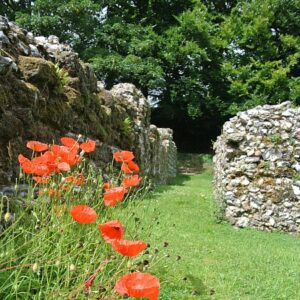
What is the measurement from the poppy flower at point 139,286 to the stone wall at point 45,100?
2041 millimetres

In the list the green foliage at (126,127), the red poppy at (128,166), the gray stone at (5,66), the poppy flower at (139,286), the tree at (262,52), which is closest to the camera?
the poppy flower at (139,286)

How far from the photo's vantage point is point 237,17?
24344 mm

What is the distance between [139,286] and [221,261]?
353cm

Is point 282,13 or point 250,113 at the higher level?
point 282,13

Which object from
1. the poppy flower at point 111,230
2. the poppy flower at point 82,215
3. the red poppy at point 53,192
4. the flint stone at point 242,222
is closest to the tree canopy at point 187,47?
the flint stone at point 242,222

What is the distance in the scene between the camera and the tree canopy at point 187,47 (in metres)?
21.7

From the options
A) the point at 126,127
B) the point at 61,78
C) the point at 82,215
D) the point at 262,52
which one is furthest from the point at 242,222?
the point at 262,52

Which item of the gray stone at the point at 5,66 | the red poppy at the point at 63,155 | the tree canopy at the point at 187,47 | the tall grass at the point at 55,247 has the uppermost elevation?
the tree canopy at the point at 187,47

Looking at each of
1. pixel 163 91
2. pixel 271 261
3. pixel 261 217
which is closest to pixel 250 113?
pixel 261 217

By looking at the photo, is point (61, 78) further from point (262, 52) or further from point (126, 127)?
point (262, 52)

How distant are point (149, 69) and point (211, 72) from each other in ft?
14.7

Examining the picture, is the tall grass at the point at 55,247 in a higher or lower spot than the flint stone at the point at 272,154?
lower

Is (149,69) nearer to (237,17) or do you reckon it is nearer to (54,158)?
(237,17)

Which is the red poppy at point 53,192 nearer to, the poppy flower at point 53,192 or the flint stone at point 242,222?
the poppy flower at point 53,192
